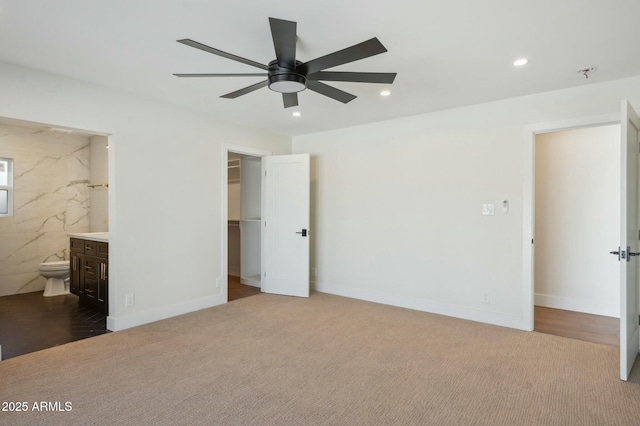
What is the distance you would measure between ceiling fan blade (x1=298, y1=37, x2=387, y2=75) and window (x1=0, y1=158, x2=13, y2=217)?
16.7 ft

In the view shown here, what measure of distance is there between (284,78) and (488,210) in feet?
8.97

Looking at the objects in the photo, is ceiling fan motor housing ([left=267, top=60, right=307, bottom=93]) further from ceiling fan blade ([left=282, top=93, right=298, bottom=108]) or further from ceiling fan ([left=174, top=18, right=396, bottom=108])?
ceiling fan blade ([left=282, top=93, right=298, bottom=108])

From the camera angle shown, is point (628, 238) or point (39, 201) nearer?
point (628, 238)

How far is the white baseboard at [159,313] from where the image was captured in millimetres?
3566

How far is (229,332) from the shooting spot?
3508 millimetres

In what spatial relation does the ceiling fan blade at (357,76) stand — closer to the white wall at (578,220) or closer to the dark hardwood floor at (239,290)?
the white wall at (578,220)

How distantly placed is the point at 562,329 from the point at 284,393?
10.2 feet

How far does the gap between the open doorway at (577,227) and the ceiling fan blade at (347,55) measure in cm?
352

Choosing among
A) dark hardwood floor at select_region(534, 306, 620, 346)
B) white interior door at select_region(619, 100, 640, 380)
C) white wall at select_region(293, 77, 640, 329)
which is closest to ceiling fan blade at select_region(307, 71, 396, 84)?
white interior door at select_region(619, 100, 640, 380)

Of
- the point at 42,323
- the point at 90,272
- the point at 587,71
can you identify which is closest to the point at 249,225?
the point at 90,272

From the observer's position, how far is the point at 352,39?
96.6 inches

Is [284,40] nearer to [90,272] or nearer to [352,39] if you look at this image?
[352,39]

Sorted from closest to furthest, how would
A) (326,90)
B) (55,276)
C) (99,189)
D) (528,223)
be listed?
1. (326,90)
2. (528,223)
3. (55,276)
4. (99,189)

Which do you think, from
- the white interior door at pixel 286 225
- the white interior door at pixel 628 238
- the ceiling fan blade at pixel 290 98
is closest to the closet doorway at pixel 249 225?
the white interior door at pixel 286 225
